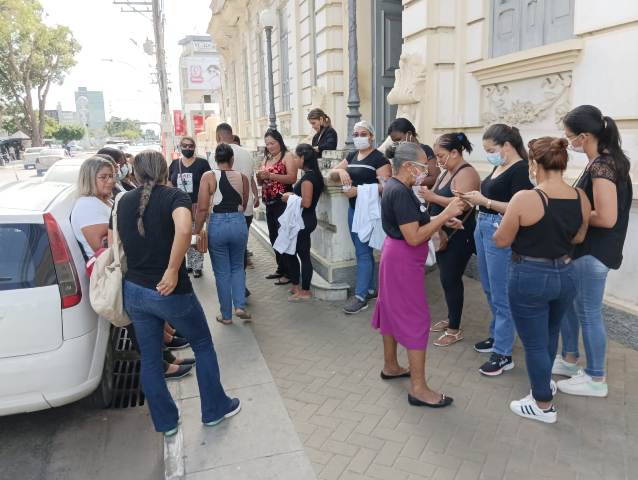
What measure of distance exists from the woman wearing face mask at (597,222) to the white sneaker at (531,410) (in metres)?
0.42

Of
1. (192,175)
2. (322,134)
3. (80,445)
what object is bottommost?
(80,445)

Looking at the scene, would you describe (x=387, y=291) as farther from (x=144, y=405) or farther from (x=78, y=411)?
(x=78, y=411)

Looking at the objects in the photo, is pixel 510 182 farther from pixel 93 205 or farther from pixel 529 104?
pixel 93 205

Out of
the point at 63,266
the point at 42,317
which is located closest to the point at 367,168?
the point at 63,266

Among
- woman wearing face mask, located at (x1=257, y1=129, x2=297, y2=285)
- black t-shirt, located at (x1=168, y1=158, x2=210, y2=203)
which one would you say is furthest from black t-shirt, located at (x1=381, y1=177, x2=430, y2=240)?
black t-shirt, located at (x1=168, y1=158, x2=210, y2=203)

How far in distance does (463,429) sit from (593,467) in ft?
2.43

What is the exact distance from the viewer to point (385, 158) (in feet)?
17.5

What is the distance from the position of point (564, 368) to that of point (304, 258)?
2.94 meters

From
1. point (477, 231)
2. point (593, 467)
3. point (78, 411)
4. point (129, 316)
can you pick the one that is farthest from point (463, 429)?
point (78, 411)

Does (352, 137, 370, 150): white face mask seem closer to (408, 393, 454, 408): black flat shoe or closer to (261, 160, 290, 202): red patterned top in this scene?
(261, 160, 290, 202): red patterned top

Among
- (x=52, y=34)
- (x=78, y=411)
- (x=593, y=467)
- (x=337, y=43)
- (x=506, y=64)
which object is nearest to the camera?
(x=593, y=467)

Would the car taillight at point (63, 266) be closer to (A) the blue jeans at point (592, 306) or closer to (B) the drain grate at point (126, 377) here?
(B) the drain grate at point (126, 377)

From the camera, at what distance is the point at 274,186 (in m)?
6.09

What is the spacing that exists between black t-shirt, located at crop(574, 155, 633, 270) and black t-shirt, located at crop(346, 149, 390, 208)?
2212mm
